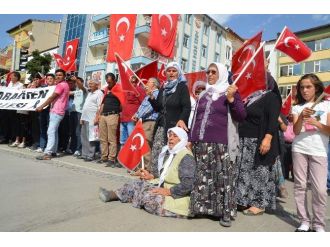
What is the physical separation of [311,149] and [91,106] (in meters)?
5.03

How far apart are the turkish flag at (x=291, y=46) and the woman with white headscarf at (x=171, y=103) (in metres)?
1.48

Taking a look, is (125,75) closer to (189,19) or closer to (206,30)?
(189,19)

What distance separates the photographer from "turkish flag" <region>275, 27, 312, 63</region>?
5.02m

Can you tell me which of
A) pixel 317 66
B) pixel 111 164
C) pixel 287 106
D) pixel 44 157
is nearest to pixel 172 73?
pixel 111 164

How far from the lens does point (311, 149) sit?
3527 mm

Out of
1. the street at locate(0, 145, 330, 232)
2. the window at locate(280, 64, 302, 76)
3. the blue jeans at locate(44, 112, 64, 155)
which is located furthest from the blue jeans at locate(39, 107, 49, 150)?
the window at locate(280, 64, 302, 76)

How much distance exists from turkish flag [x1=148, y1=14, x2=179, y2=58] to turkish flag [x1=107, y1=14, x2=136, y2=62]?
62 cm

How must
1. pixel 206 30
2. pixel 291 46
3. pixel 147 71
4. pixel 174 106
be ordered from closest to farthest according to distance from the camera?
pixel 174 106
pixel 291 46
pixel 147 71
pixel 206 30

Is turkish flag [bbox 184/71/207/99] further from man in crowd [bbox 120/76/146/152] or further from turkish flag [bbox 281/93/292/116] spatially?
turkish flag [bbox 281/93/292/116]

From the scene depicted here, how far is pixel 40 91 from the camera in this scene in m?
8.62

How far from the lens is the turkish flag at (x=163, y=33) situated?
8.02 metres

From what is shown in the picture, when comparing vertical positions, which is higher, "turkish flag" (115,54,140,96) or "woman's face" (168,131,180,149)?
"turkish flag" (115,54,140,96)

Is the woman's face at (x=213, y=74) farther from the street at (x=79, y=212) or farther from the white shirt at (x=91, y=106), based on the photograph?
the white shirt at (x=91, y=106)

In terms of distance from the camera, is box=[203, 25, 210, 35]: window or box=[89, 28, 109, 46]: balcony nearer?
box=[89, 28, 109, 46]: balcony
